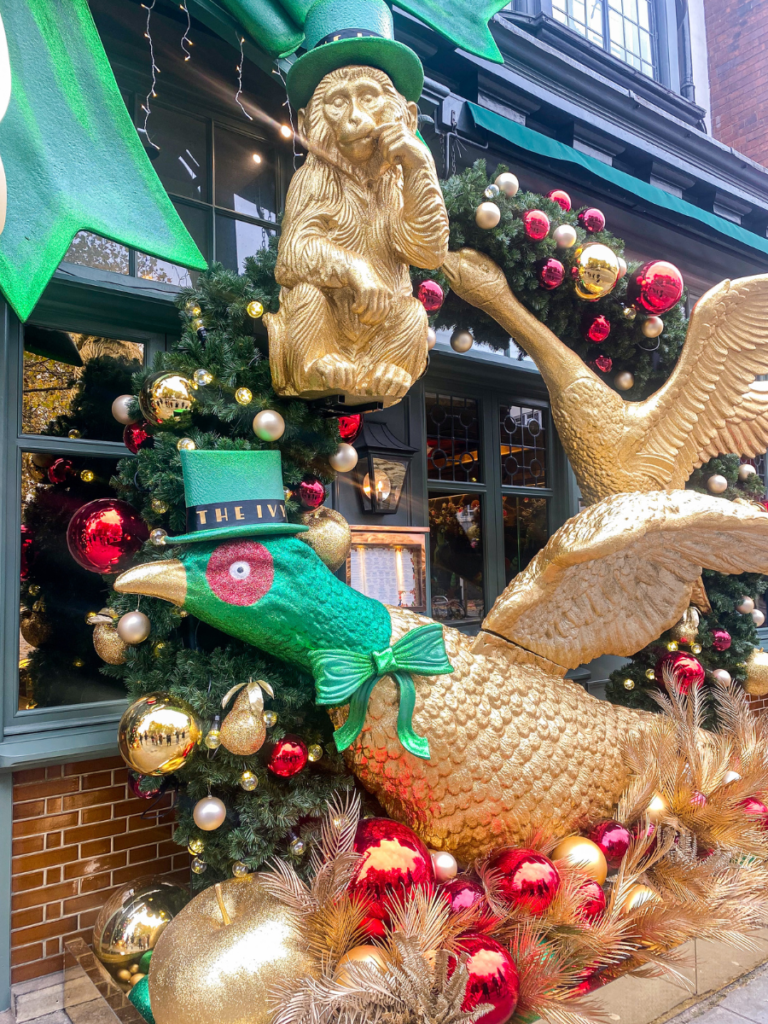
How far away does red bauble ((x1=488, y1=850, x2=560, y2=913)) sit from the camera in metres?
1.93

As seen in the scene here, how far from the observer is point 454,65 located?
3.79m

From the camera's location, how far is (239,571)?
1.98 m

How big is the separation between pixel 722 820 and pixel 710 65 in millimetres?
8951

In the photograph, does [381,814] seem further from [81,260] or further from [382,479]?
[81,260]

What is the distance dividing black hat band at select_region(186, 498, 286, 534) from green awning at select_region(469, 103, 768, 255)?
8.43 feet

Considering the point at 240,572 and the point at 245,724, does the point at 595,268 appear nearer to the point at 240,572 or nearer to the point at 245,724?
the point at 240,572

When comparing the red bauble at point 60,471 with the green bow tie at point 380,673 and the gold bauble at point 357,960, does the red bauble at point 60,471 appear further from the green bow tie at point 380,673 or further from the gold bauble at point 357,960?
the gold bauble at point 357,960

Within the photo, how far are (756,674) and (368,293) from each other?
126 inches

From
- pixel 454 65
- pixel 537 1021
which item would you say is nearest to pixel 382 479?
pixel 537 1021

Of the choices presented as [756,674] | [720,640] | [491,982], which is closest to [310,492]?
[491,982]

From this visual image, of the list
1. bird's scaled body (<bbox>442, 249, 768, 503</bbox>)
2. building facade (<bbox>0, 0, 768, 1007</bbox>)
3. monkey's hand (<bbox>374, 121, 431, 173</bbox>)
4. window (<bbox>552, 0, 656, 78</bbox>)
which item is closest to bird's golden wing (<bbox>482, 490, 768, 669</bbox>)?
bird's scaled body (<bbox>442, 249, 768, 503</bbox>)

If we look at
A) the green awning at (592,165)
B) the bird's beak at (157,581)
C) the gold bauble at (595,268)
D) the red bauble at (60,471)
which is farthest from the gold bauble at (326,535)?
the green awning at (592,165)

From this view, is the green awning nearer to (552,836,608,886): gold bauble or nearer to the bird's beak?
the bird's beak

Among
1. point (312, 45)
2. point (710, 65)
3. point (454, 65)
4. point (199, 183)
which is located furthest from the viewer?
point (710, 65)
